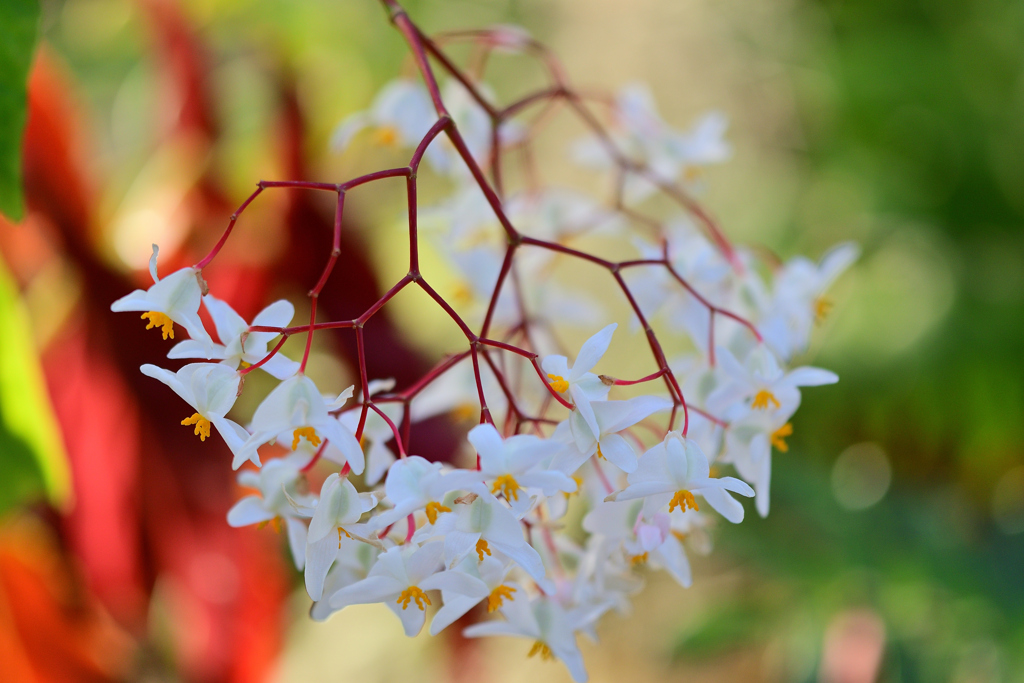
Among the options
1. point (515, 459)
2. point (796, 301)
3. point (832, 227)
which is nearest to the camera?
point (515, 459)

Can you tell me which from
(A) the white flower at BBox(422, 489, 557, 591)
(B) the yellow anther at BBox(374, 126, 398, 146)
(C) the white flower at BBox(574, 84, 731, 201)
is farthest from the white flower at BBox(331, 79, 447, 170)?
(A) the white flower at BBox(422, 489, 557, 591)

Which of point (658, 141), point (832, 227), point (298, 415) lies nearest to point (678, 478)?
point (298, 415)

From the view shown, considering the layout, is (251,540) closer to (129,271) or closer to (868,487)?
(129,271)

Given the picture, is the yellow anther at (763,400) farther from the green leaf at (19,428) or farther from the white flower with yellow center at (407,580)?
the green leaf at (19,428)

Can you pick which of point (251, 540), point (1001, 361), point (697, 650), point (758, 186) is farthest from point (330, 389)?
Result: point (1001, 361)

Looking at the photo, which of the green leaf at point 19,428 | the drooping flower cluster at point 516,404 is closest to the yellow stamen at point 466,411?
the drooping flower cluster at point 516,404

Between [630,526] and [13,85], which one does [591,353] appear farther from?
[13,85]
